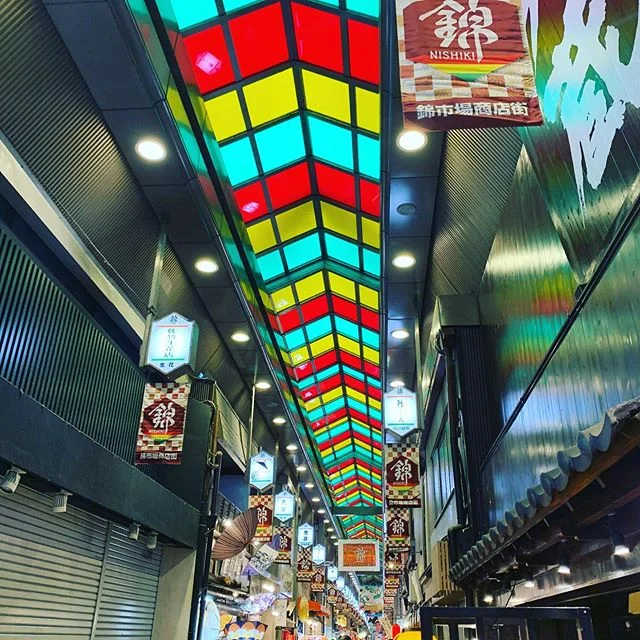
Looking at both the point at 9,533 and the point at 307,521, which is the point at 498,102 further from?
the point at 307,521

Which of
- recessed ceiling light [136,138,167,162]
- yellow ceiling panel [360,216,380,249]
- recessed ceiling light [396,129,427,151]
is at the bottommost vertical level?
recessed ceiling light [136,138,167,162]

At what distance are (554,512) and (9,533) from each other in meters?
4.90

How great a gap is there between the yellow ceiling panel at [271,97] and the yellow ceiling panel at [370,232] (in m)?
2.93

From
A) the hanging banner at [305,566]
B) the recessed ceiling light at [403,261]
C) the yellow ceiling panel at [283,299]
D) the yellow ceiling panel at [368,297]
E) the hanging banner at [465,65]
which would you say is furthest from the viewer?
the hanging banner at [305,566]

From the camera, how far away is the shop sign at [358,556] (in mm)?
30497

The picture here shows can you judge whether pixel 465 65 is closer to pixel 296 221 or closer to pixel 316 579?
pixel 296 221

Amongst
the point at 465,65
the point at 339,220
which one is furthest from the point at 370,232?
the point at 465,65

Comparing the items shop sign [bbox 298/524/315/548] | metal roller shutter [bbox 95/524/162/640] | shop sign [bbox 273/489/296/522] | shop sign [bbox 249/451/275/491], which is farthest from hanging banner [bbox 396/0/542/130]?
shop sign [bbox 298/524/315/548]

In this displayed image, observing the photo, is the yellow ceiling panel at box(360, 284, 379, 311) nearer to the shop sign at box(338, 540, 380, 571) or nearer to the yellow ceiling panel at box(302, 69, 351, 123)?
the yellow ceiling panel at box(302, 69, 351, 123)

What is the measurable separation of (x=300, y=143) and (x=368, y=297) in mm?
5282

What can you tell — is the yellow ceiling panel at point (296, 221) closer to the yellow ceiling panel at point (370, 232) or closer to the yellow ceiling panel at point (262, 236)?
the yellow ceiling panel at point (262, 236)

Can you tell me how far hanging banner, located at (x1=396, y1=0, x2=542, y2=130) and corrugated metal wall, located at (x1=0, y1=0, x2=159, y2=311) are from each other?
3870mm

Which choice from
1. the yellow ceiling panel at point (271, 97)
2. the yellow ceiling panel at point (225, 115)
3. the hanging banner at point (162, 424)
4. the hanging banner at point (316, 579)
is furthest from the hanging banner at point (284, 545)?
the yellow ceiling panel at point (271, 97)

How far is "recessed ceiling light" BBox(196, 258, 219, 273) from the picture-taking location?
10344mm
